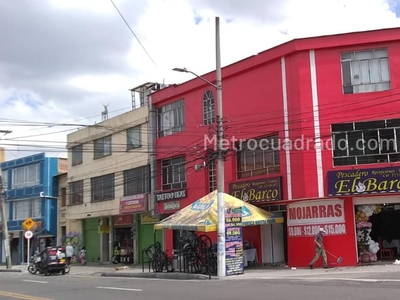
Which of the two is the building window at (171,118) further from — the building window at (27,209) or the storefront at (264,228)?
the building window at (27,209)

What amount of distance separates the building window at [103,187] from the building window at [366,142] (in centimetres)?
1678

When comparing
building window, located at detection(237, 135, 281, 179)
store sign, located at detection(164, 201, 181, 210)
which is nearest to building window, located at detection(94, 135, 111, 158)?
store sign, located at detection(164, 201, 181, 210)

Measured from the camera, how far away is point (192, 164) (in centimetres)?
2783

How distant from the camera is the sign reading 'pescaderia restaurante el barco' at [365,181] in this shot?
20203mm

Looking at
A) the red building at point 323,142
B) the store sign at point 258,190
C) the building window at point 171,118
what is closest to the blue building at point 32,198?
the building window at point 171,118

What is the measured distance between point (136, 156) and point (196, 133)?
222 inches

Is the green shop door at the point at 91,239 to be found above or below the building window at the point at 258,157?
below

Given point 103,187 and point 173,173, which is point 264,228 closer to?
point 173,173

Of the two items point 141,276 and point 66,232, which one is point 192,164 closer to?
point 141,276

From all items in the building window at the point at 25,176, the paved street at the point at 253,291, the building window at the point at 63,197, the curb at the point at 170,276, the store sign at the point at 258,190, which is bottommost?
the curb at the point at 170,276

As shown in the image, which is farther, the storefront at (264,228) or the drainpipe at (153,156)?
the drainpipe at (153,156)

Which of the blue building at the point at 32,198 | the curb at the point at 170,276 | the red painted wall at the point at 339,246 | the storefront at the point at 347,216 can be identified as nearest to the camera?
the curb at the point at 170,276

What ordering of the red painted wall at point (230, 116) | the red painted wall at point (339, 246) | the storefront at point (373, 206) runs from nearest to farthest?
the storefront at point (373, 206), the red painted wall at point (339, 246), the red painted wall at point (230, 116)

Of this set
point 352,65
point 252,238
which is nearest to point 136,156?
point 252,238
